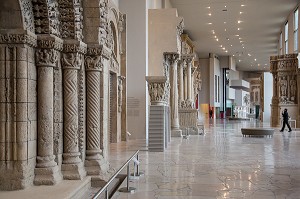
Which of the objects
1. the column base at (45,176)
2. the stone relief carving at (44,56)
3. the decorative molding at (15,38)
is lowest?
the column base at (45,176)

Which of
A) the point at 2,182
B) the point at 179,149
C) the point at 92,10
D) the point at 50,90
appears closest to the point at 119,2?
the point at 179,149

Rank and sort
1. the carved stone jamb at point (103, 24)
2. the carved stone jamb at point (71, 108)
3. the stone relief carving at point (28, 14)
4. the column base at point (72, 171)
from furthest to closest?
the carved stone jamb at point (103, 24), the carved stone jamb at point (71, 108), the column base at point (72, 171), the stone relief carving at point (28, 14)

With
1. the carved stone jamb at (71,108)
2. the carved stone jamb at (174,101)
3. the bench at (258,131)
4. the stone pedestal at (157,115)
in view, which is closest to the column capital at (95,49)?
the carved stone jamb at (71,108)

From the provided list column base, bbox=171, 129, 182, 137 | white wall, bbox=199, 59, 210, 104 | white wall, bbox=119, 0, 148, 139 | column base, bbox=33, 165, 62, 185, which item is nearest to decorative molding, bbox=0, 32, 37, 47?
column base, bbox=33, 165, 62, 185

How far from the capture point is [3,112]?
19.9ft

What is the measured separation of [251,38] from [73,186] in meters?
34.8

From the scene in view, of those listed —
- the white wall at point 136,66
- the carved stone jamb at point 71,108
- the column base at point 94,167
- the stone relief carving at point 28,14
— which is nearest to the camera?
the stone relief carving at point 28,14

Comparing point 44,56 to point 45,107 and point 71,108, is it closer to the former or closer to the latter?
point 45,107

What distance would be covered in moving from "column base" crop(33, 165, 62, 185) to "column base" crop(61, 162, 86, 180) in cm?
39

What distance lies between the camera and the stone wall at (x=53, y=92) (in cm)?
608

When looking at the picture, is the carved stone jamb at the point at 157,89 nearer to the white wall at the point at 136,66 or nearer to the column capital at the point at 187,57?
the white wall at the point at 136,66

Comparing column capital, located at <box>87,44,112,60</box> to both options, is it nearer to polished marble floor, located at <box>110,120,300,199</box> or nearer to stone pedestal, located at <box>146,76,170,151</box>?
polished marble floor, located at <box>110,120,300,199</box>

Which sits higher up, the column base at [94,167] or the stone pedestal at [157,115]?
the stone pedestal at [157,115]

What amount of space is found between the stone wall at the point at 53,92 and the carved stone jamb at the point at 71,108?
0.02m
